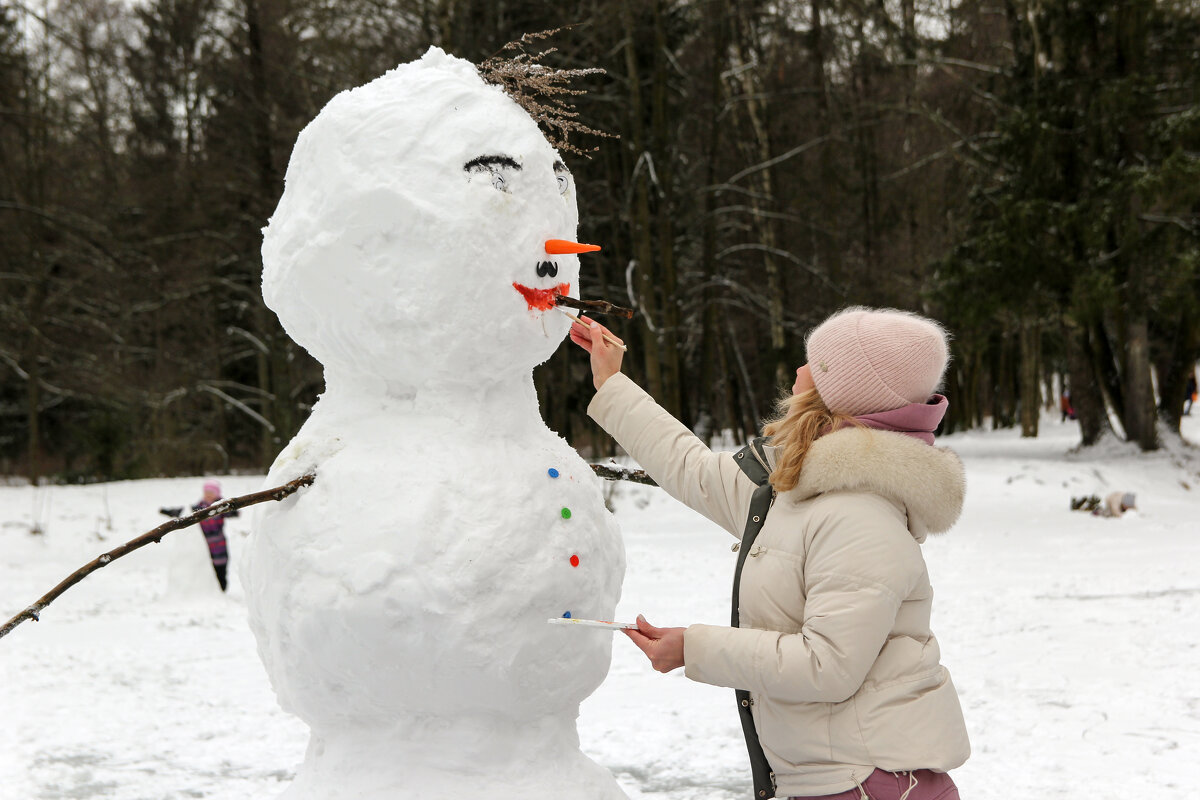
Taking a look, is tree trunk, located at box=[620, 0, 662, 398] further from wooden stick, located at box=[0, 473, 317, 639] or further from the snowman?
wooden stick, located at box=[0, 473, 317, 639]

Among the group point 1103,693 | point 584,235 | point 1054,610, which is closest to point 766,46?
point 584,235

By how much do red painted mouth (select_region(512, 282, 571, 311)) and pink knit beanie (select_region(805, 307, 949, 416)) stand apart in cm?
73

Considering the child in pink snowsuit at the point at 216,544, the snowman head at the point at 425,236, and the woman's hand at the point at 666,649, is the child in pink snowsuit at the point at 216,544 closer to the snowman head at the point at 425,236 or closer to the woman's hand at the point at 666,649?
the snowman head at the point at 425,236

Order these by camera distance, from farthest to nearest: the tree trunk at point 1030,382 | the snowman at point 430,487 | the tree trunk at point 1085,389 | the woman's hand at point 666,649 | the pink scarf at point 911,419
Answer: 1. the tree trunk at point 1030,382
2. the tree trunk at point 1085,389
3. the snowman at point 430,487
4. the pink scarf at point 911,419
5. the woman's hand at point 666,649

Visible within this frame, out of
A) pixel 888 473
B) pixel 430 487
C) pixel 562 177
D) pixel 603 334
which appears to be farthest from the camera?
pixel 562 177

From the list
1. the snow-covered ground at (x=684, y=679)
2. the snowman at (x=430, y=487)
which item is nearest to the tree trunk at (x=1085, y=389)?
the snow-covered ground at (x=684, y=679)

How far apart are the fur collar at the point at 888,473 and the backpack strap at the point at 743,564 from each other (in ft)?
0.38

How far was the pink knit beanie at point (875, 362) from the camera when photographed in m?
2.19

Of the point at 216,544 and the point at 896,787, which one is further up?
the point at 896,787

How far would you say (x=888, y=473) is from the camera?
6.80 ft

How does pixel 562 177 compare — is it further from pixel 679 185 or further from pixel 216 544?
pixel 679 185

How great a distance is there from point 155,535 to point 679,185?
13.1 meters

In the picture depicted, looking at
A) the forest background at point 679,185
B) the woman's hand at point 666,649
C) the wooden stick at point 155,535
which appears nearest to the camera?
the woman's hand at point 666,649

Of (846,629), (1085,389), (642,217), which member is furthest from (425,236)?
(1085,389)
